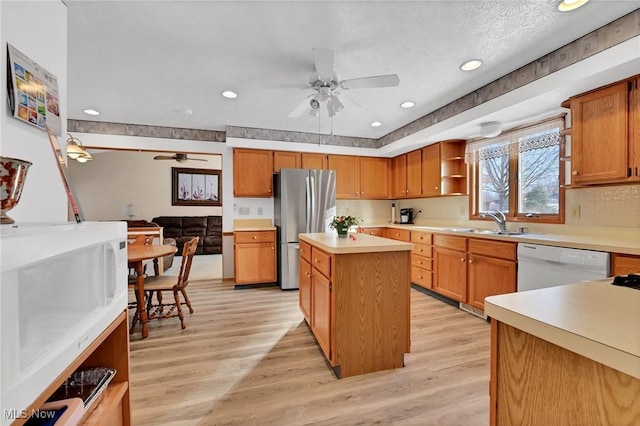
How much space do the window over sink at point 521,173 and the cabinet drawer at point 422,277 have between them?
3.32 ft

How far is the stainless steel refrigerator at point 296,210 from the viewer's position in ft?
13.2

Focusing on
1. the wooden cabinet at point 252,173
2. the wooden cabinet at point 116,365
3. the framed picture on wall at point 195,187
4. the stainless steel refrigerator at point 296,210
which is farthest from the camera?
the framed picture on wall at point 195,187

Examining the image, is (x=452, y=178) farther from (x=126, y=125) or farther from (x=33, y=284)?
(x=126, y=125)

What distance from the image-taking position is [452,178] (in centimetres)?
389

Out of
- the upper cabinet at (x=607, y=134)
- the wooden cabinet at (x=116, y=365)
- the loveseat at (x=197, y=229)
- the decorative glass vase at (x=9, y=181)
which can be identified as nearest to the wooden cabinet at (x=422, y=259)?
the upper cabinet at (x=607, y=134)

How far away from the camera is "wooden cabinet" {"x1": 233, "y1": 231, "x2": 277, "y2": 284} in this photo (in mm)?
4027

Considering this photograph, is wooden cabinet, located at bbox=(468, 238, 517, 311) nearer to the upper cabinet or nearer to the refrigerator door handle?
the upper cabinet

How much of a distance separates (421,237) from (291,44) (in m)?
2.86

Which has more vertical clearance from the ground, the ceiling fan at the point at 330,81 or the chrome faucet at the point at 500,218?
the ceiling fan at the point at 330,81

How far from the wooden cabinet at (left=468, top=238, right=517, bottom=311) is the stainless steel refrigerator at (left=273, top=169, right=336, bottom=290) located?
2.02 meters

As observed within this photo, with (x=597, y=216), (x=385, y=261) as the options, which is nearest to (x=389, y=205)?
(x=597, y=216)

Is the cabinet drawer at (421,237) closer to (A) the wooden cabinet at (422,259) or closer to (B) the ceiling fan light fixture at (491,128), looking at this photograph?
(A) the wooden cabinet at (422,259)

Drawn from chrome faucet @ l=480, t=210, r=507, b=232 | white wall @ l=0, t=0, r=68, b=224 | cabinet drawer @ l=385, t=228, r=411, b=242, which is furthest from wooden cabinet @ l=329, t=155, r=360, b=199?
white wall @ l=0, t=0, r=68, b=224

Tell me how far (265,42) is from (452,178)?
3.04 m
